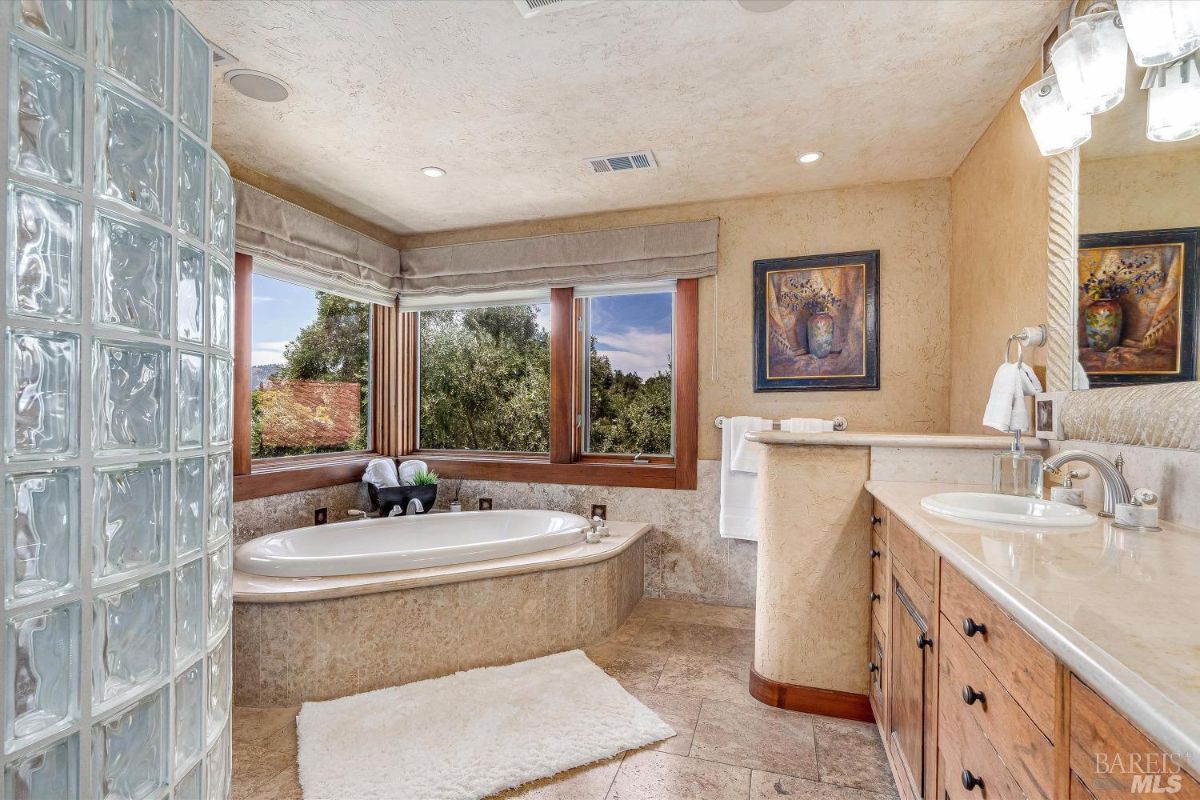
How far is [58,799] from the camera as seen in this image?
630 mm

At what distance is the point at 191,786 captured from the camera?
821 mm

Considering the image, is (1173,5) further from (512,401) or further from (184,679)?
(512,401)

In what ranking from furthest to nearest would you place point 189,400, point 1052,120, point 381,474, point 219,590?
point 381,474, point 1052,120, point 219,590, point 189,400

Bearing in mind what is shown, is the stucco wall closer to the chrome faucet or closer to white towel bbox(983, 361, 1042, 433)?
white towel bbox(983, 361, 1042, 433)

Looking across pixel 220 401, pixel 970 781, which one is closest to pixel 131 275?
pixel 220 401

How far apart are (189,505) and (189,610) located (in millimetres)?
163

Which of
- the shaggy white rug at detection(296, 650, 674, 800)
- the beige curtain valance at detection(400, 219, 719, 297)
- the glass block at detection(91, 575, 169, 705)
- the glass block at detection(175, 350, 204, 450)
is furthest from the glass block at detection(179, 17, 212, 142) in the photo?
the beige curtain valance at detection(400, 219, 719, 297)

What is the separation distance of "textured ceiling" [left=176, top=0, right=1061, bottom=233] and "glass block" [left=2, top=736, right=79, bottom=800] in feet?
6.26

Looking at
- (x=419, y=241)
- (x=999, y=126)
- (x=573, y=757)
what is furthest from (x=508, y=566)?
(x=999, y=126)

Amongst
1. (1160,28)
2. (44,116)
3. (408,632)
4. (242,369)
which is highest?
(1160,28)

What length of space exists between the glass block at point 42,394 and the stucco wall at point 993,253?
2431mm

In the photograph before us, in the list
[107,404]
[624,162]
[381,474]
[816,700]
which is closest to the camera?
[107,404]

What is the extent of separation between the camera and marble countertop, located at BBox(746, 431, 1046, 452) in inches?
70.3

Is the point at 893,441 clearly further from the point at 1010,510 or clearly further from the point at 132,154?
the point at 132,154
